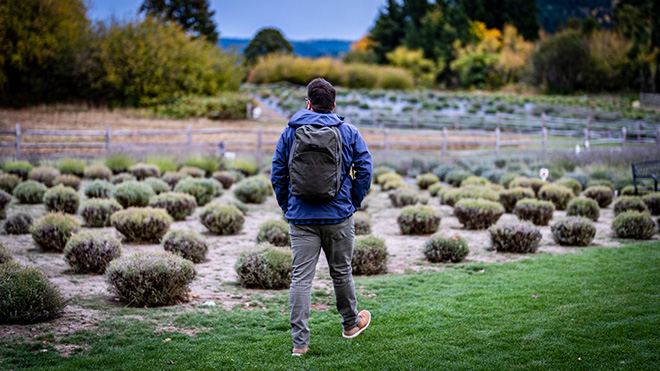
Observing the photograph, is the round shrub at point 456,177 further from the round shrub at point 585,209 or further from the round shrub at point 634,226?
the round shrub at point 634,226

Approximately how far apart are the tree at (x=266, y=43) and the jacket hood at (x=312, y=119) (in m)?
80.8

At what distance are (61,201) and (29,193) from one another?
1765 mm

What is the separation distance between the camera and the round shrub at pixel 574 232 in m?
9.06

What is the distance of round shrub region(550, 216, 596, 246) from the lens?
9.06 m

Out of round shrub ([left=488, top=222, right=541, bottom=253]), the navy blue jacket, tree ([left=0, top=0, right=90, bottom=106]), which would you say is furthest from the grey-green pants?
tree ([left=0, top=0, right=90, bottom=106])

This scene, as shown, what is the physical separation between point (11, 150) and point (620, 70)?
134ft

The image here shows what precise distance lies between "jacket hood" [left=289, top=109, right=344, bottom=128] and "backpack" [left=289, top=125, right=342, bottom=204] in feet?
0.19

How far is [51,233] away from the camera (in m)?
8.21

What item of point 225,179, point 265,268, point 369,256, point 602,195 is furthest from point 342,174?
point 225,179

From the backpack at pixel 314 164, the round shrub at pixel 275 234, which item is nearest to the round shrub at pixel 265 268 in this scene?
the round shrub at pixel 275 234

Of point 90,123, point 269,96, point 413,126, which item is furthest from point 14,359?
point 269,96

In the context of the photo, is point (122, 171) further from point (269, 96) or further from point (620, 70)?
point (620, 70)

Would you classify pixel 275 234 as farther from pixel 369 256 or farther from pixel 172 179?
pixel 172 179

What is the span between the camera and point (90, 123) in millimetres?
29188
